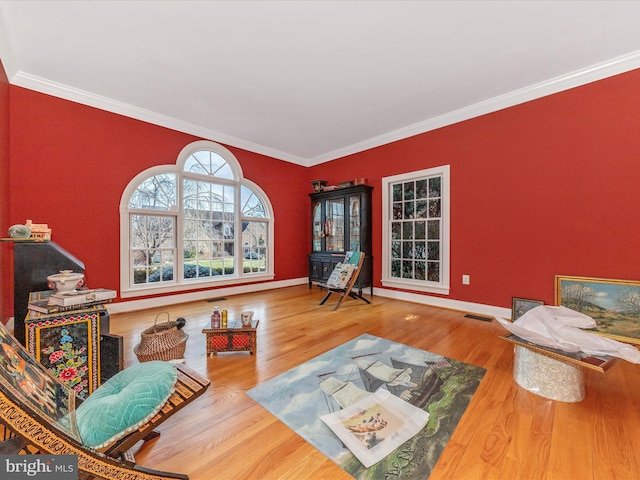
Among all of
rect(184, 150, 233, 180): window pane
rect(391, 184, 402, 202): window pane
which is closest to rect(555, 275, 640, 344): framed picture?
rect(391, 184, 402, 202): window pane

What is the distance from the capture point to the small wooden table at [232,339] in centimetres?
236

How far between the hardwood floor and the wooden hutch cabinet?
7.96 ft

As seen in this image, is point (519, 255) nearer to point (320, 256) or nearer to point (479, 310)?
point (479, 310)

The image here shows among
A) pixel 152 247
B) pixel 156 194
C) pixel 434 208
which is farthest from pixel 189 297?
pixel 434 208

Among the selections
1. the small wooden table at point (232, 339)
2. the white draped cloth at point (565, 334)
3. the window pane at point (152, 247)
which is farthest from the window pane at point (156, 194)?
the white draped cloth at point (565, 334)

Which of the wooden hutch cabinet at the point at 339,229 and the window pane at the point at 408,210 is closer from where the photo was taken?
the window pane at the point at 408,210

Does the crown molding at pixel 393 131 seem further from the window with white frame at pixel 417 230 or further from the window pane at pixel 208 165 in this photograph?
the window with white frame at pixel 417 230

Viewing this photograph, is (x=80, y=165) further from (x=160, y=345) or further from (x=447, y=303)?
(x=447, y=303)

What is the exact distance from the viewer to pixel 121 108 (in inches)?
142

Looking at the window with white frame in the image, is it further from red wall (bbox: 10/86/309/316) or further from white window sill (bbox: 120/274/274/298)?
red wall (bbox: 10/86/309/316)

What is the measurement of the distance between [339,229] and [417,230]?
1.52m

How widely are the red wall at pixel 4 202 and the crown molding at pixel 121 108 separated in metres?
0.24

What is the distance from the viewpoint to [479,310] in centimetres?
359

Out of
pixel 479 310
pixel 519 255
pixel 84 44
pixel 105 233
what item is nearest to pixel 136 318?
pixel 105 233
